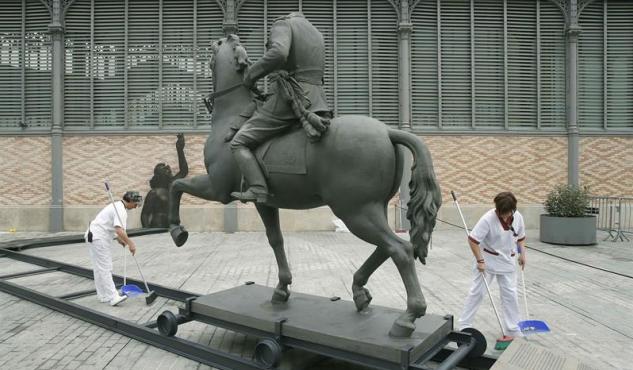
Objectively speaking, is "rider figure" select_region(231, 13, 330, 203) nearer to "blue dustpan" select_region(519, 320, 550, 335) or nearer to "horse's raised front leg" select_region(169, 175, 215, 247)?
"horse's raised front leg" select_region(169, 175, 215, 247)

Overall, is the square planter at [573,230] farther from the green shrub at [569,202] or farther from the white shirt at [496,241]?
the white shirt at [496,241]

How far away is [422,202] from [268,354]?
1.79m

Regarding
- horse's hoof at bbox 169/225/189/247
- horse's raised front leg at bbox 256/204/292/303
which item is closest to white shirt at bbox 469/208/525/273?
horse's raised front leg at bbox 256/204/292/303

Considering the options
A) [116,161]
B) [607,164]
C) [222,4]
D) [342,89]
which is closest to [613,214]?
[607,164]

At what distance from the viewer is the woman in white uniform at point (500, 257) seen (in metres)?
4.48

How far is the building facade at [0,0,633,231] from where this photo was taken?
44.6 ft

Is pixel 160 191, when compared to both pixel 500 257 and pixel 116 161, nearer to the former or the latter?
pixel 116 161

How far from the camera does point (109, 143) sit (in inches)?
535

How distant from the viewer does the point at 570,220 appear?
36.1 feet

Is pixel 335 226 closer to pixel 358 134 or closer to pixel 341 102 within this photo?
pixel 341 102

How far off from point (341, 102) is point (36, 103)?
963 cm

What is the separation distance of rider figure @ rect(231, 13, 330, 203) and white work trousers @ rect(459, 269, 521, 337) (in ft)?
7.97

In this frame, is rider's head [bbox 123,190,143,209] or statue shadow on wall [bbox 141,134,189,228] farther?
statue shadow on wall [bbox 141,134,189,228]

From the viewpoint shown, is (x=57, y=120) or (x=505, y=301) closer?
(x=505, y=301)
